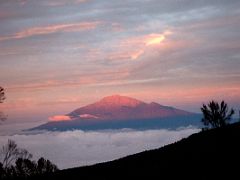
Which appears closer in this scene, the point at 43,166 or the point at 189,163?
the point at 189,163

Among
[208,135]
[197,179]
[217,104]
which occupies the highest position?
[217,104]

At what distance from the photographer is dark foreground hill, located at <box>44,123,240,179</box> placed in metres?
31.0

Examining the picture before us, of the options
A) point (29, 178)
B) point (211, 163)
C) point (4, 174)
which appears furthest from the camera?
point (4, 174)

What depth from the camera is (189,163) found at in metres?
35.3

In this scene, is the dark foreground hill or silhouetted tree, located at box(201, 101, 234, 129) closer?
the dark foreground hill

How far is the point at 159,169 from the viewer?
3656 cm

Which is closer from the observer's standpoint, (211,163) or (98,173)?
(211,163)

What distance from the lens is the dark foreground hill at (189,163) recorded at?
31.0 metres

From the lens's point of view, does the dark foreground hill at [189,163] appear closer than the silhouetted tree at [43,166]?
Yes

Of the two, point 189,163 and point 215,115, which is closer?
point 189,163

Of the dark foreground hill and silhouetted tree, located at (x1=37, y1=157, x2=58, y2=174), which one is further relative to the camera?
silhouetted tree, located at (x1=37, y1=157, x2=58, y2=174)

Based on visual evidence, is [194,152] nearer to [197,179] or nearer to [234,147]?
[234,147]

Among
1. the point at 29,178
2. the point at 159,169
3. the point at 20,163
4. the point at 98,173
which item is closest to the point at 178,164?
the point at 159,169

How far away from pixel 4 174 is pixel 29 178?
119 feet
